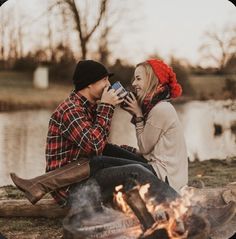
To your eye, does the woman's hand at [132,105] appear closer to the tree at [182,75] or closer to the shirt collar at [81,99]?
the shirt collar at [81,99]

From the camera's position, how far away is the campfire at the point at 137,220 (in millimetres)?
4691

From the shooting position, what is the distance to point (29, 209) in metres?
5.43

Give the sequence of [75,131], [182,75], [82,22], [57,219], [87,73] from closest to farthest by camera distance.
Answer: [75,131] < [87,73] < [82,22] < [182,75] < [57,219]

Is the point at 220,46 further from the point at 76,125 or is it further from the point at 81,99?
the point at 76,125

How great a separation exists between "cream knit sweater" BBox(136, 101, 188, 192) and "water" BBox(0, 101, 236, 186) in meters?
0.34

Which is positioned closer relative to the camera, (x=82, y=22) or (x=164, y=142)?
(x=164, y=142)

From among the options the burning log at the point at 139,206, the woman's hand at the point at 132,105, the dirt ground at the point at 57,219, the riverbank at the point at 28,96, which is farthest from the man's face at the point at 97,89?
the dirt ground at the point at 57,219

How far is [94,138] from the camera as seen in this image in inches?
178

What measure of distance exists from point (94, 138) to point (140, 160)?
52 cm

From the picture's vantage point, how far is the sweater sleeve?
4.71 metres

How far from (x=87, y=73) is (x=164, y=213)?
1.23m

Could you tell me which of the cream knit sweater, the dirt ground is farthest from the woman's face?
the dirt ground

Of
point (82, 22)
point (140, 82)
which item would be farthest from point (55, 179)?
point (82, 22)

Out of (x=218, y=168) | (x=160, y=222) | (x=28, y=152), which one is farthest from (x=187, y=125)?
(x=28, y=152)
